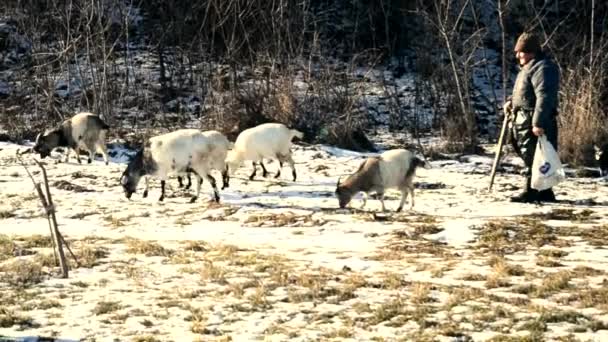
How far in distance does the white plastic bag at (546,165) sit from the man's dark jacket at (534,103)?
5.7 inches

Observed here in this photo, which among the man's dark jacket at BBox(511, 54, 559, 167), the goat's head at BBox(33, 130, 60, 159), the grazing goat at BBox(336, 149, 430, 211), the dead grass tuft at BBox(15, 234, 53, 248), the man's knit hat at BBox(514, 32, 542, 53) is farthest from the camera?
the goat's head at BBox(33, 130, 60, 159)

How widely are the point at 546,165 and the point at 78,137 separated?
9066mm

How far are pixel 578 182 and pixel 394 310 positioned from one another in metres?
7.29

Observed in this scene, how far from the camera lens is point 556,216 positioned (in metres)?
9.76

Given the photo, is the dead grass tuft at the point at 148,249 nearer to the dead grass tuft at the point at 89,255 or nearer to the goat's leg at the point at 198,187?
the dead grass tuft at the point at 89,255

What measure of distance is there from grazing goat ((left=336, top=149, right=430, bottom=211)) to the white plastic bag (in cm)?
146

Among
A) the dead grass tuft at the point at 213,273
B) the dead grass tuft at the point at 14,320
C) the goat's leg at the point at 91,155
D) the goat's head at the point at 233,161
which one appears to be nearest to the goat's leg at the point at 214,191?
the goat's head at the point at 233,161

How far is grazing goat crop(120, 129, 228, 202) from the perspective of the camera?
11.8 m

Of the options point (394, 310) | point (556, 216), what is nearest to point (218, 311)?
point (394, 310)

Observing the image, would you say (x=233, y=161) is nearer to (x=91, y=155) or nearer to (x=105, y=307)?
(x=91, y=155)

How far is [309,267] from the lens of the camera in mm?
7887

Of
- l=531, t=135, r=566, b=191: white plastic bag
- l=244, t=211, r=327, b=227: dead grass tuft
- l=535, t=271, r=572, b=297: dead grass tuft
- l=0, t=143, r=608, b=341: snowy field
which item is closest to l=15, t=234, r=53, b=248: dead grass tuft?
l=0, t=143, r=608, b=341: snowy field

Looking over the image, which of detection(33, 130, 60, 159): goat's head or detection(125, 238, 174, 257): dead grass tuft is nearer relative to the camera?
detection(125, 238, 174, 257): dead grass tuft

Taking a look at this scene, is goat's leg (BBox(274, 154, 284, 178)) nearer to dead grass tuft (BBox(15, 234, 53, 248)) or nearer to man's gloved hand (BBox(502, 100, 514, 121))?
man's gloved hand (BBox(502, 100, 514, 121))
